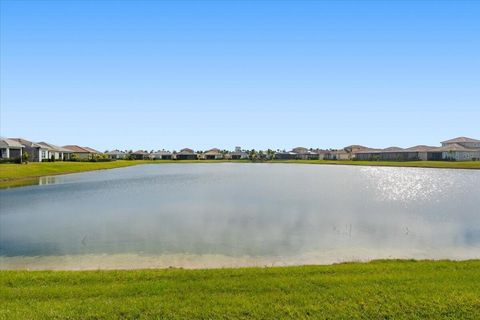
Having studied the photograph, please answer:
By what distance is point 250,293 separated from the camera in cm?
756

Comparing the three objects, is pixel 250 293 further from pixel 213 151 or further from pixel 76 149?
pixel 213 151

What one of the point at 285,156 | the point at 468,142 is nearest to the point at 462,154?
the point at 468,142

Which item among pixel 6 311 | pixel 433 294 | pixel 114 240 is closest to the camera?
pixel 6 311

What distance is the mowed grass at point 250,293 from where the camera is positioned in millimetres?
6703

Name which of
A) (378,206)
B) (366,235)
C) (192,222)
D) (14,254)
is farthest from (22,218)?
(378,206)

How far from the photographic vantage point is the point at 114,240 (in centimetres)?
1443

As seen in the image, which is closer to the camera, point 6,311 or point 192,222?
point 6,311

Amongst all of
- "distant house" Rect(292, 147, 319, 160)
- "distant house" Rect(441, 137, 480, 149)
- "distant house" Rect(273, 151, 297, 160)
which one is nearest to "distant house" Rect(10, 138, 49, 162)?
"distant house" Rect(273, 151, 297, 160)

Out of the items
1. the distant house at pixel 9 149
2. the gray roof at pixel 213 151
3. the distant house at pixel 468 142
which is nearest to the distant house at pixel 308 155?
the gray roof at pixel 213 151

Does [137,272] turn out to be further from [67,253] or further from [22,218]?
[22,218]

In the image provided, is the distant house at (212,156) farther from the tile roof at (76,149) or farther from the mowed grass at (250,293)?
the mowed grass at (250,293)

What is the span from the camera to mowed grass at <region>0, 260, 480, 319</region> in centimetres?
670

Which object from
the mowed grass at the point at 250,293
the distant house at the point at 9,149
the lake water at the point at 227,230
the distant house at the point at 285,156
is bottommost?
the lake water at the point at 227,230

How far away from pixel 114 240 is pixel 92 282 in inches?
251
